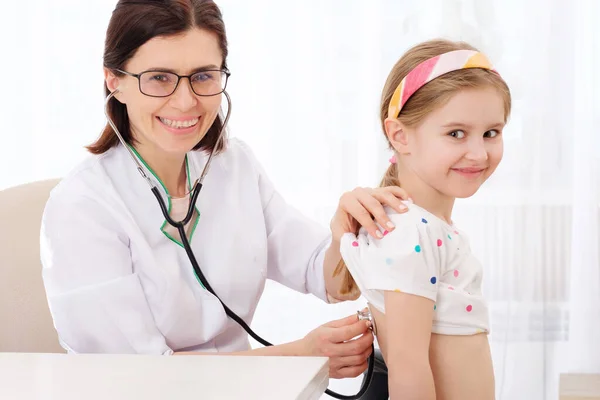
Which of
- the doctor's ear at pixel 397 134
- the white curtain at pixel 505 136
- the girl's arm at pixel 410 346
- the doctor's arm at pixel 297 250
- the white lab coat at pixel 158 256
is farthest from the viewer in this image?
the white curtain at pixel 505 136

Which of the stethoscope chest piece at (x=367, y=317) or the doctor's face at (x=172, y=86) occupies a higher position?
the doctor's face at (x=172, y=86)

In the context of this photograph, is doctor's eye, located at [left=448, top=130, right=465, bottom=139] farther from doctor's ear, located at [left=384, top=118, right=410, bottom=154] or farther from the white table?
the white table

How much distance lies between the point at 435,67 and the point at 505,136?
1659mm

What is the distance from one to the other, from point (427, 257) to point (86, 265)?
23.9 inches

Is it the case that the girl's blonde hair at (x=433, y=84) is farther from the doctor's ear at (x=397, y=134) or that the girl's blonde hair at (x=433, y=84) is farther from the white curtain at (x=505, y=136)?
the white curtain at (x=505, y=136)

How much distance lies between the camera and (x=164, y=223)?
1566mm

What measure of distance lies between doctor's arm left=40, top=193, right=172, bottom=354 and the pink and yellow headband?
0.57 meters

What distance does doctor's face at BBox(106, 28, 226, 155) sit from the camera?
1.49 meters

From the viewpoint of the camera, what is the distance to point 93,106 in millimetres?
3078

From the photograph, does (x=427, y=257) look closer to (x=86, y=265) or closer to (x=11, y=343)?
(x=86, y=265)

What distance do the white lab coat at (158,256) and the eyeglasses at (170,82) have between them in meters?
0.17

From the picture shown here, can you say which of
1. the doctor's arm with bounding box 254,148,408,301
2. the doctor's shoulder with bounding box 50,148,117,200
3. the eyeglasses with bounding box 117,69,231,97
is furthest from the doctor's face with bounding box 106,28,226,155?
the doctor's arm with bounding box 254,148,408,301

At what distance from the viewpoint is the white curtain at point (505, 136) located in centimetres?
285

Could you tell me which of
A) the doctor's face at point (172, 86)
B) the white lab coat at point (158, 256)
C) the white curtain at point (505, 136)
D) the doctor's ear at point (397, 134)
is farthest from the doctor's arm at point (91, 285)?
the white curtain at point (505, 136)
